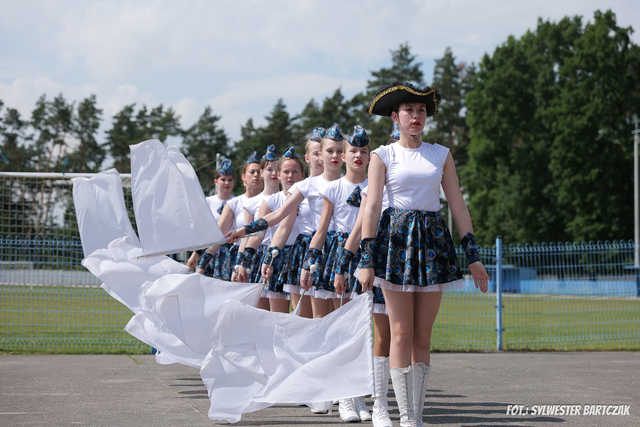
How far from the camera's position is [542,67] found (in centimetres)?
5344

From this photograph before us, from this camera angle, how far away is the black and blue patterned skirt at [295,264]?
6.86 metres

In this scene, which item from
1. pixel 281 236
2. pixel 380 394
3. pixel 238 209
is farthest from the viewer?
pixel 238 209

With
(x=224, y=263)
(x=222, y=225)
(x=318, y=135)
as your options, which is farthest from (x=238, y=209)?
(x=318, y=135)

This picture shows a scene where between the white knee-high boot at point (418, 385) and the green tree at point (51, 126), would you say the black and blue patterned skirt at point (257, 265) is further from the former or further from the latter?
the green tree at point (51, 126)

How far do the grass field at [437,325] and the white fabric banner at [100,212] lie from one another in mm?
3073

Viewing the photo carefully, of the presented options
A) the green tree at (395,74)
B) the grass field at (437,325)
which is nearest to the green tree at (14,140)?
the green tree at (395,74)

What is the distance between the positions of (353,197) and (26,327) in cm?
863

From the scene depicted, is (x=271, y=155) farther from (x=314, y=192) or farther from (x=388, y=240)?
(x=388, y=240)

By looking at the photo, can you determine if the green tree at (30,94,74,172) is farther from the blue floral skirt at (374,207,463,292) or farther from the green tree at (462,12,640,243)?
the blue floral skirt at (374,207,463,292)

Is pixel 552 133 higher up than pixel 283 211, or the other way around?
pixel 552 133

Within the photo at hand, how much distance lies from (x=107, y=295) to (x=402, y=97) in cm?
752

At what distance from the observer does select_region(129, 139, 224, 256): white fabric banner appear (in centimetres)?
584

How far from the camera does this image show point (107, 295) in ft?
37.5

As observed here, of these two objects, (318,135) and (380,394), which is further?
(318,135)
